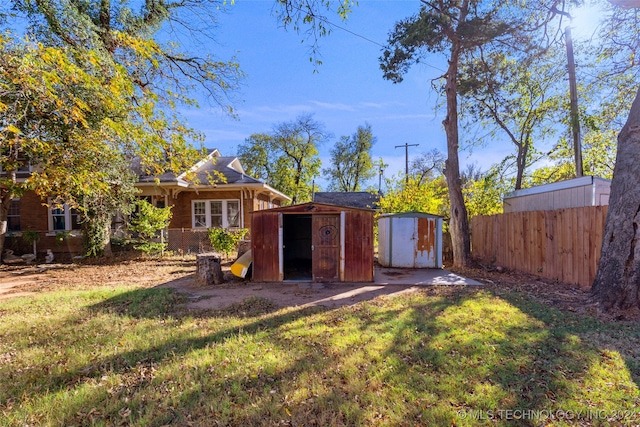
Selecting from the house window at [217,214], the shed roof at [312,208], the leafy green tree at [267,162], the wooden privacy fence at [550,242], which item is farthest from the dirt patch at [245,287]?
the leafy green tree at [267,162]

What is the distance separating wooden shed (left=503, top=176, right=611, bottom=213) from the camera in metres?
8.26

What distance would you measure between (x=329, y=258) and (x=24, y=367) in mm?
5937

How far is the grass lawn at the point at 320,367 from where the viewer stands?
2654 millimetres

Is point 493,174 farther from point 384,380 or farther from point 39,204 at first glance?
point 39,204

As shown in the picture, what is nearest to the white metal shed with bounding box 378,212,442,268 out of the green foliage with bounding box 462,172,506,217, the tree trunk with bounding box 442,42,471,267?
the tree trunk with bounding box 442,42,471,267

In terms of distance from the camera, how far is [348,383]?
10.3 ft

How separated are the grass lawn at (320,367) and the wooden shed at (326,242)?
253 cm

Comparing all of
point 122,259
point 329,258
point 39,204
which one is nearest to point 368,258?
point 329,258

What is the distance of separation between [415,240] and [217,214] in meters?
9.46

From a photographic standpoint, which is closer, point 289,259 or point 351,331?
point 351,331

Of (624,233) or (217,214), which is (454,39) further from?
(217,214)

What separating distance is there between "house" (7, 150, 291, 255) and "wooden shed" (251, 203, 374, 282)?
6.27 m

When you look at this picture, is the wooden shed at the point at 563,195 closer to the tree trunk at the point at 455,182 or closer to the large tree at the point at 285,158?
the tree trunk at the point at 455,182

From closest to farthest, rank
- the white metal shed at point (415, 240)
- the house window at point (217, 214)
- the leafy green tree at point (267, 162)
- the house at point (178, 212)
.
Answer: the white metal shed at point (415, 240), the house at point (178, 212), the house window at point (217, 214), the leafy green tree at point (267, 162)
